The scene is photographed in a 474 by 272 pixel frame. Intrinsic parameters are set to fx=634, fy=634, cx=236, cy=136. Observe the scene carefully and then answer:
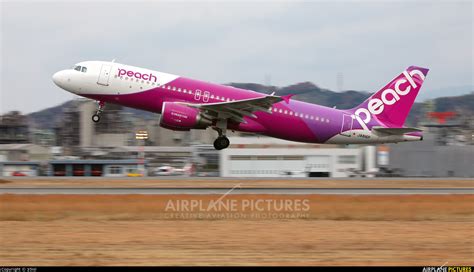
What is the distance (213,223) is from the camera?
25.6m

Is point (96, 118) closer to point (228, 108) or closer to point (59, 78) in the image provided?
point (59, 78)

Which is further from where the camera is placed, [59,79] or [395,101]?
[395,101]

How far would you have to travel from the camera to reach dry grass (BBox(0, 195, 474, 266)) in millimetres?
19031

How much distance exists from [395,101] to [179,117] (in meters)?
16.2

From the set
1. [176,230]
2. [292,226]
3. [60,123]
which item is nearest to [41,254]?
[176,230]

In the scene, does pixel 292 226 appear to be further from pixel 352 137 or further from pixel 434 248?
pixel 352 137

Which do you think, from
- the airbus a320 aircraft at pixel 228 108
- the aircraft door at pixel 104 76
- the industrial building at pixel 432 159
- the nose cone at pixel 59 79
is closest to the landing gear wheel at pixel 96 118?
the airbus a320 aircraft at pixel 228 108

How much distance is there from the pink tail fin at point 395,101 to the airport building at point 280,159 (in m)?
34.7

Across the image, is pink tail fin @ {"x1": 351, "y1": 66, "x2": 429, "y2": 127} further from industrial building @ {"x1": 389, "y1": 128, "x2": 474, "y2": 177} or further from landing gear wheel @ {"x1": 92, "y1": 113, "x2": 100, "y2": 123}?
industrial building @ {"x1": 389, "y1": 128, "x2": 474, "y2": 177}

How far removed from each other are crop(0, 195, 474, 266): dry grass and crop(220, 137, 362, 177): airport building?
48164mm

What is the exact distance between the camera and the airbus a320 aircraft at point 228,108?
38438 millimetres

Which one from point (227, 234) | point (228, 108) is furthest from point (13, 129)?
point (227, 234)

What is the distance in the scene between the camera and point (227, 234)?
23.0 m

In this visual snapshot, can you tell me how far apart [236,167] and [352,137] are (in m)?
39.7
